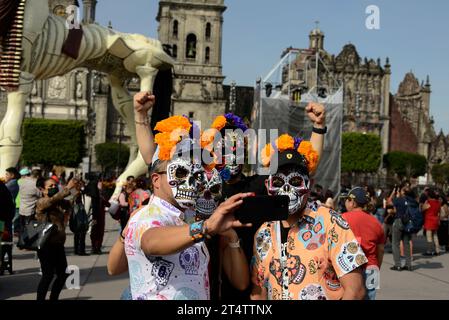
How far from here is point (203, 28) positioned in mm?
60312

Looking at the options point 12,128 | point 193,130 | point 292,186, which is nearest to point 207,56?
point 12,128

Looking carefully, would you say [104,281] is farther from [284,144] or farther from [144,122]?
[284,144]

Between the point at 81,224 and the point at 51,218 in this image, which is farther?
the point at 81,224

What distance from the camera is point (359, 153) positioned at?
5694 centimetres

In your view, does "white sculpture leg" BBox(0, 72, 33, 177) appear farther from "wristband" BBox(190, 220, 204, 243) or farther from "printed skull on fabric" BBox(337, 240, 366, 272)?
"wristband" BBox(190, 220, 204, 243)

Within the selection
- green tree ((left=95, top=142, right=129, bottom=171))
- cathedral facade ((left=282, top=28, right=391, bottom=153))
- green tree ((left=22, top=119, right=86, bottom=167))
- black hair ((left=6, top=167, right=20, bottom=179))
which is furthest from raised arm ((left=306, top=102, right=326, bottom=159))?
cathedral facade ((left=282, top=28, right=391, bottom=153))

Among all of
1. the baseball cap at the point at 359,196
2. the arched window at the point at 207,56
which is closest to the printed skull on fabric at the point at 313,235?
the baseball cap at the point at 359,196

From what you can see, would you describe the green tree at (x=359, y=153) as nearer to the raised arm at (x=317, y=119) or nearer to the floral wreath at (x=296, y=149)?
the raised arm at (x=317, y=119)

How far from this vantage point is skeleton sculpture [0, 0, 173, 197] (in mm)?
8898

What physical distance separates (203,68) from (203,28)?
3790 mm

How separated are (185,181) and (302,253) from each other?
709 mm

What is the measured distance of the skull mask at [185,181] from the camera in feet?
9.15

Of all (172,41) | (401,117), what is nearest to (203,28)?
(172,41)
